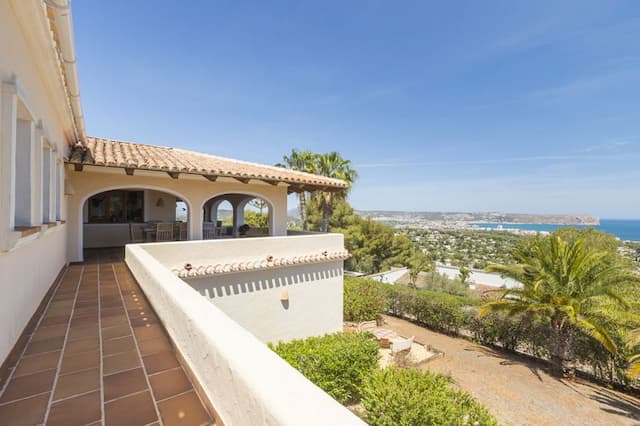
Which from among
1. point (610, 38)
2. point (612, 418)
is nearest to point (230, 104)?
point (610, 38)

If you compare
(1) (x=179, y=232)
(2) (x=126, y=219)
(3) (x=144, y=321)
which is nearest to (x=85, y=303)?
(3) (x=144, y=321)

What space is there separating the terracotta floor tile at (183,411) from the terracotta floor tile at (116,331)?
6.54ft

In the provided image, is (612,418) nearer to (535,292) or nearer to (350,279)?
(535,292)

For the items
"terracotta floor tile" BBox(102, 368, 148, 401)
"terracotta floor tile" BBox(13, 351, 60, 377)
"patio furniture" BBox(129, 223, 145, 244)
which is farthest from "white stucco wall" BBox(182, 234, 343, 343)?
"patio furniture" BBox(129, 223, 145, 244)

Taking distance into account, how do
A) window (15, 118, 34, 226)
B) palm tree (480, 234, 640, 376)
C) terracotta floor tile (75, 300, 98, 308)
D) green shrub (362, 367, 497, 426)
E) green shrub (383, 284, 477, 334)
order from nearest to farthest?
1. window (15, 118, 34, 226)
2. terracotta floor tile (75, 300, 98, 308)
3. green shrub (362, 367, 497, 426)
4. palm tree (480, 234, 640, 376)
5. green shrub (383, 284, 477, 334)

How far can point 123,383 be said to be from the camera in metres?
2.66

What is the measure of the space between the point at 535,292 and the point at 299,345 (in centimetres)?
1091

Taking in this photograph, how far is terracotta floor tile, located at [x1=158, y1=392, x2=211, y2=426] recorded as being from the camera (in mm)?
2164

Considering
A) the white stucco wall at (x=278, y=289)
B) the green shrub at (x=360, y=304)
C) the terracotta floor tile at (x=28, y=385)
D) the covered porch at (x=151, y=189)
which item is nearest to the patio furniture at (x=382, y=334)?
the green shrub at (x=360, y=304)

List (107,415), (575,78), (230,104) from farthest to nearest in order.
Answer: (575,78) → (230,104) → (107,415)

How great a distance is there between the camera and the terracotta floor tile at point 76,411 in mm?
2146

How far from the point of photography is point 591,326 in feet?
34.5

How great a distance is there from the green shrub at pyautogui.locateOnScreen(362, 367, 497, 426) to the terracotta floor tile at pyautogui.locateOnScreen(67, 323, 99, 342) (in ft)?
19.6

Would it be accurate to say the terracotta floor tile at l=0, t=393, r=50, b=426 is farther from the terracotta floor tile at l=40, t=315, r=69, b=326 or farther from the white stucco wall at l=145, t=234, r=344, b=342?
the white stucco wall at l=145, t=234, r=344, b=342
